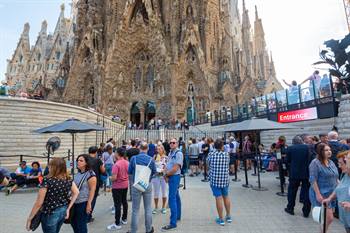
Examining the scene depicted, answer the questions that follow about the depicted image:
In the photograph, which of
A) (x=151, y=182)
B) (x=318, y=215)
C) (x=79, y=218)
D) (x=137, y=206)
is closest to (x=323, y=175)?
(x=318, y=215)

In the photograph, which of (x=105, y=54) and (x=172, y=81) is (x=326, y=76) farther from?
(x=105, y=54)

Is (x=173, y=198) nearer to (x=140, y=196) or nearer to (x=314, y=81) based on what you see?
(x=140, y=196)

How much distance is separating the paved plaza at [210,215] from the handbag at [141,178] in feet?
3.66

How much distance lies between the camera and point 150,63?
103 feet

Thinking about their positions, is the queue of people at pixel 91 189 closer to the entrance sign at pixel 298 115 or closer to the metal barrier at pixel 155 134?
the entrance sign at pixel 298 115

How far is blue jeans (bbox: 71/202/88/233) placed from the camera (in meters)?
3.43

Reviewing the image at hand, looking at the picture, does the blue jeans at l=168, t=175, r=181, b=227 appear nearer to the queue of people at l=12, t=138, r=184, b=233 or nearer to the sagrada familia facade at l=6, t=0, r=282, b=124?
the queue of people at l=12, t=138, r=184, b=233

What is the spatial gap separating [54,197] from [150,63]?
Answer: 2982cm

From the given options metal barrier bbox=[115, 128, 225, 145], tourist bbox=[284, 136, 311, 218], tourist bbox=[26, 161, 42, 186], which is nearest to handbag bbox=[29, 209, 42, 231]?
tourist bbox=[284, 136, 311, 218]

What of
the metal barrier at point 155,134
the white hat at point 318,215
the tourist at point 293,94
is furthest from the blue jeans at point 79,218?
the metal barrier at point 155,134

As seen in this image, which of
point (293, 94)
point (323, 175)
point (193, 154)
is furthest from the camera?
point (293, 94)

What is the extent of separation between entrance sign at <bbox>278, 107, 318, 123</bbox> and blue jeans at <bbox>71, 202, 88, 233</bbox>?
10718 mm

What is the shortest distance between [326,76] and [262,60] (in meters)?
51.7

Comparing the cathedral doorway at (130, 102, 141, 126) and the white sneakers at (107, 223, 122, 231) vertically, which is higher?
the cathedral doorway at (130, 102, 141, 126)
